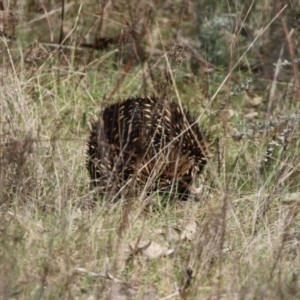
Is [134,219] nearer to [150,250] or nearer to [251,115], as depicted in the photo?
[150,250]

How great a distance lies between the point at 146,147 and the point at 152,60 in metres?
2.00

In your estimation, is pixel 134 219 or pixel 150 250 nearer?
pixel 150 250

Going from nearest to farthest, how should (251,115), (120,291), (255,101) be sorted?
1. (120,291)
2. (251,115)
3. (255,101)

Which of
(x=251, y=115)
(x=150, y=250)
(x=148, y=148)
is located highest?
(x=148, y=148)

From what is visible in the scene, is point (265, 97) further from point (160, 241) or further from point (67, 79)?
point (160, 241)

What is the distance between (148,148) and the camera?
3.89m

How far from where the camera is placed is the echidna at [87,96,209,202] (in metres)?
3.97

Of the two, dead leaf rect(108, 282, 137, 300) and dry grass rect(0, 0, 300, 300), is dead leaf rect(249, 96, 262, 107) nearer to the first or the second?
dry grass rect(0, 0, 300, 300)

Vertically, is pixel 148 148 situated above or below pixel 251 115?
above

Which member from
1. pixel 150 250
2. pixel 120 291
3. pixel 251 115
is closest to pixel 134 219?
pixel 150 250

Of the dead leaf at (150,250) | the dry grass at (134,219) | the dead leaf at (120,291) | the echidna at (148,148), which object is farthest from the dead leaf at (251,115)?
the dead leaf at (120,291)

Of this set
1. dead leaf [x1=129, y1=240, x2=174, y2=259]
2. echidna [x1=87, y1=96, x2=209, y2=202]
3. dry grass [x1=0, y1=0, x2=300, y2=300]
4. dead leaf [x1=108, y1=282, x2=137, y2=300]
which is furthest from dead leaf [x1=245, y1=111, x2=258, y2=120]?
dead leaf [x1=108, y1=282, x2=137, y2=300]

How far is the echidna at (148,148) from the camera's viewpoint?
397 cm

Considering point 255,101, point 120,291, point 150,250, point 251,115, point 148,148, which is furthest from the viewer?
point 255,101
